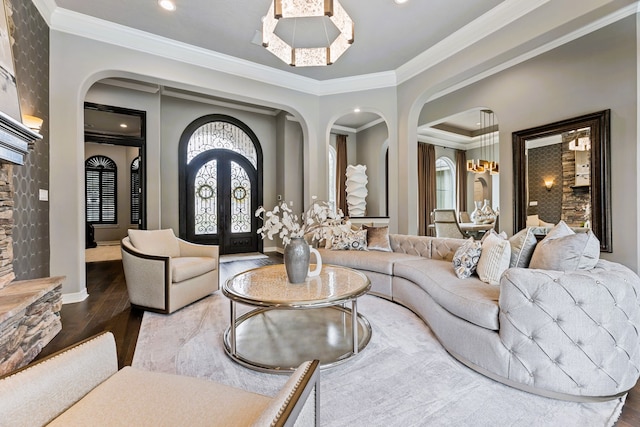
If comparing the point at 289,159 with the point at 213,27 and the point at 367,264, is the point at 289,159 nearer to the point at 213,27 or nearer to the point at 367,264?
the point at 213,27

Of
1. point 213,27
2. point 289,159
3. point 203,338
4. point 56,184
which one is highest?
point 213,27

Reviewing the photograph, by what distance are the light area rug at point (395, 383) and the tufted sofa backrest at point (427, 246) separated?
1.23 metres

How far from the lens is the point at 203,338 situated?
95.3 inches

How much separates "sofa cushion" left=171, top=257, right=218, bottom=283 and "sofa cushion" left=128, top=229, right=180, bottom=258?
33 cm

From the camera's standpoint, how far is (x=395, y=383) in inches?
71.2

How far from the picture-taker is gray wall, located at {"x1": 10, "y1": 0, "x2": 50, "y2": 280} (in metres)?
2.63

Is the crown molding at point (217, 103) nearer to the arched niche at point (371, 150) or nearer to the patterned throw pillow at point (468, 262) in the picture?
the arched niche at point (371, 150)

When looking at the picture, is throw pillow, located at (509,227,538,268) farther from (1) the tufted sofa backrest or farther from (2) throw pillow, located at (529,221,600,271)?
(1) the tufted sofa backrest

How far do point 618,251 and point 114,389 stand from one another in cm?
449

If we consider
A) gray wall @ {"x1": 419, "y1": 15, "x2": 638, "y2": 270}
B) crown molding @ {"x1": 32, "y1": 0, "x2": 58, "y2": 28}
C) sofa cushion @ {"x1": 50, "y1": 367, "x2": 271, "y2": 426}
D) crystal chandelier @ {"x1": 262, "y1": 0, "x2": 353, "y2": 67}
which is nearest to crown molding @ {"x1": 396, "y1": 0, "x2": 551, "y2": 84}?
gray wall @ {"x1": 419, "y1": 15, "x2": 638, "y2": 270}

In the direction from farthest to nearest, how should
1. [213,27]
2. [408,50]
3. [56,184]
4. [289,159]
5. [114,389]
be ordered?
[289,159] → [408,50] → [213,27] → [56,184] → [114,389]

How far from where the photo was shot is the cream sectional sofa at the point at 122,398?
2.56 ft

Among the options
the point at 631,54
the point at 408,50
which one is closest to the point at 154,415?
the point at 408,50

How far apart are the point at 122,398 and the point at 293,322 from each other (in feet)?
6.09
